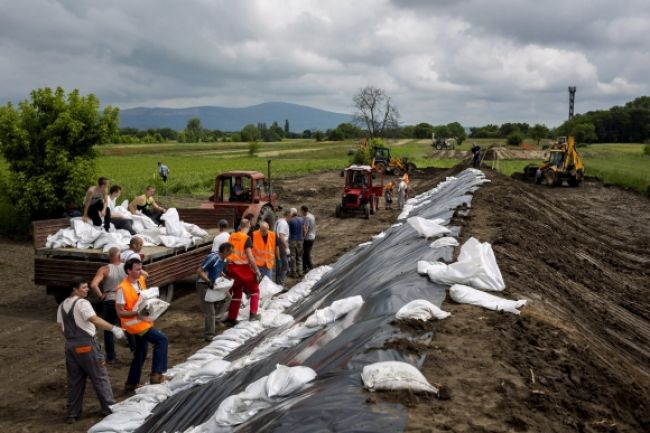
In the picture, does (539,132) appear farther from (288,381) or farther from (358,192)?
(288,381)

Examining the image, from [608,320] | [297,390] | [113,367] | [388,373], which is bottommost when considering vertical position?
[113,367]

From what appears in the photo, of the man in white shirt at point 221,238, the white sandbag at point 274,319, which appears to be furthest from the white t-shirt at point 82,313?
the man in white shirt at point 221,238

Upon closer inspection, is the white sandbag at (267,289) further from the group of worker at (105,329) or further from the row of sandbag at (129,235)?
the group of worker at (105,329)

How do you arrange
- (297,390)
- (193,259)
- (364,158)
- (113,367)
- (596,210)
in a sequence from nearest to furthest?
(297,390) → (113,367) → (193,259) → (596,210) → (364,158)

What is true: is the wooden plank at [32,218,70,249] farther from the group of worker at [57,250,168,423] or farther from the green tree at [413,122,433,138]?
the green tree at [413,122,433,138]

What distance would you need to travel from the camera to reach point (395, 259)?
316 inches

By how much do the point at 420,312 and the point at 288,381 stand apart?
1473 millimetres

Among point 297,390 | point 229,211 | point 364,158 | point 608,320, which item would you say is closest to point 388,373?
point 297,390

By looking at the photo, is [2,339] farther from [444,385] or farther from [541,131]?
[541,131]

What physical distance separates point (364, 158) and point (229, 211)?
84.1 feet

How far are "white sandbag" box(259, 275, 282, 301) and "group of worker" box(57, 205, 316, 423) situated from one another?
0.44 ft

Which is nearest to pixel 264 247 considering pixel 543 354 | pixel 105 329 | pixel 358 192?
pixel 105 329

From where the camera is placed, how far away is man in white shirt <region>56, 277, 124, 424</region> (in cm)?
546

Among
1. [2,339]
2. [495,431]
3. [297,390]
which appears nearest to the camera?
[495,431]
